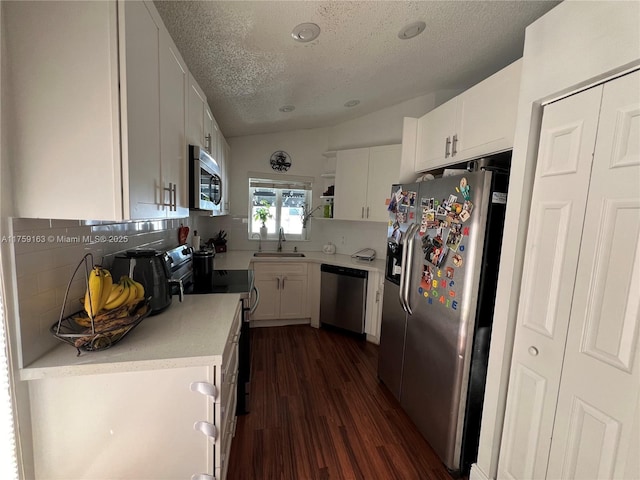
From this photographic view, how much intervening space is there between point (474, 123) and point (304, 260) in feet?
7.33

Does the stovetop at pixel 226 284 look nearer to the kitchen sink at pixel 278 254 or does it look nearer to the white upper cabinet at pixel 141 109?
the white upper cabinet at pixel 141 109

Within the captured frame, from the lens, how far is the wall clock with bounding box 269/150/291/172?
146 inches

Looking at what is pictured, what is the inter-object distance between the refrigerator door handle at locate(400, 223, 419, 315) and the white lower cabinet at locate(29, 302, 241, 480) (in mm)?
1299

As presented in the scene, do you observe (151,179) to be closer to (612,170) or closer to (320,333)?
(612,170)

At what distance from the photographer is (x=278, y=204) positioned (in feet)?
12.6

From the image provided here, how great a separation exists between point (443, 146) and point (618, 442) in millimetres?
1682

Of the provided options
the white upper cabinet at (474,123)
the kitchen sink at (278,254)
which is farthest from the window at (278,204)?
the white upper cabinet at (474,123)

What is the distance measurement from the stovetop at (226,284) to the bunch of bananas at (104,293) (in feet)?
2.12

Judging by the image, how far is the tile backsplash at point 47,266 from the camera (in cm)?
88

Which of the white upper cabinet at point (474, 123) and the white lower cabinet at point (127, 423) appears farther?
the white upper cabinet at point (474, 123)

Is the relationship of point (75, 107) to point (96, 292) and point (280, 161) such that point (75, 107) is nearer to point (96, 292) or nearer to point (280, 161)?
point (96, 292)

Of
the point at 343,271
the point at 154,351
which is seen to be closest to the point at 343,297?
the point at 343,271

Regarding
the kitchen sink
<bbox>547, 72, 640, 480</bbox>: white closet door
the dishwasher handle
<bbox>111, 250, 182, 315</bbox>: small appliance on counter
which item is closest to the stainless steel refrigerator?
<bbox>547, 72, 640, 480</bbox>: white closet door

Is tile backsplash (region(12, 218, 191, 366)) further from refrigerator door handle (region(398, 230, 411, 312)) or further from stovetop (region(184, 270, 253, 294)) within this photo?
refrigerator door handle (region(398, 230, 411, 312))
